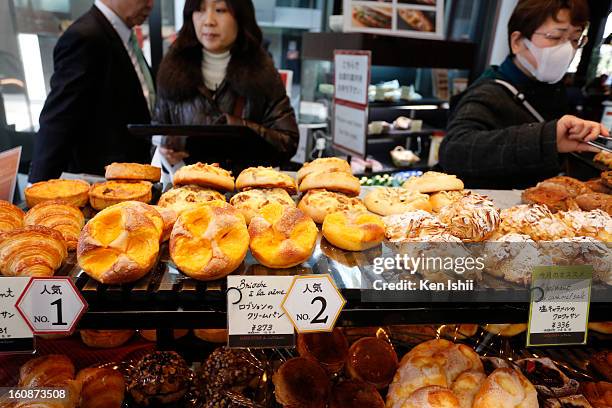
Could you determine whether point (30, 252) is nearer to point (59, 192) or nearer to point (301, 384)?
point (59, 192)

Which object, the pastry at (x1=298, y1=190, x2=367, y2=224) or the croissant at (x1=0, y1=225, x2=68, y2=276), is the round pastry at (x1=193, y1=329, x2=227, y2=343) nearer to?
the pastry at (x1=298, y1=190, x2=367, y2=224)

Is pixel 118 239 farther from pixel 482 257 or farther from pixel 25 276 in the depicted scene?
pixel 482 257

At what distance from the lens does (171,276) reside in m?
1.10

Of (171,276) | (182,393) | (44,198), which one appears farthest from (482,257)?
(44,198)

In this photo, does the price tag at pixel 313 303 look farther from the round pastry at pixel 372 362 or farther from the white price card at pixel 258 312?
the round pastry at pixel 372 362

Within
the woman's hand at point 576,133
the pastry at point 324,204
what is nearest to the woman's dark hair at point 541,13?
the woman's hand at point 576,133

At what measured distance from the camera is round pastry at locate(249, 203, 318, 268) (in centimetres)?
112

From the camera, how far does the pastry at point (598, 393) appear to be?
146cm

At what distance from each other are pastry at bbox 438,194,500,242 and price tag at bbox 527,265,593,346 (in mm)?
226

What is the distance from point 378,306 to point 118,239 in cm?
Answer: 65

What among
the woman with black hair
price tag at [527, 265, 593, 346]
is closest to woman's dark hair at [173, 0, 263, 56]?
the woman with black hair

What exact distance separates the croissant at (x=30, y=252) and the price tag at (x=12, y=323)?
0.03 m

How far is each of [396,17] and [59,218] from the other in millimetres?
3570

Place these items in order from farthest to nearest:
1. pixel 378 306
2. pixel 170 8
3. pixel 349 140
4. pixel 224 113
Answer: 1. pixel 170 8
2. pixel 349 140
3. pixel 224 113
4. pixel 378 306
